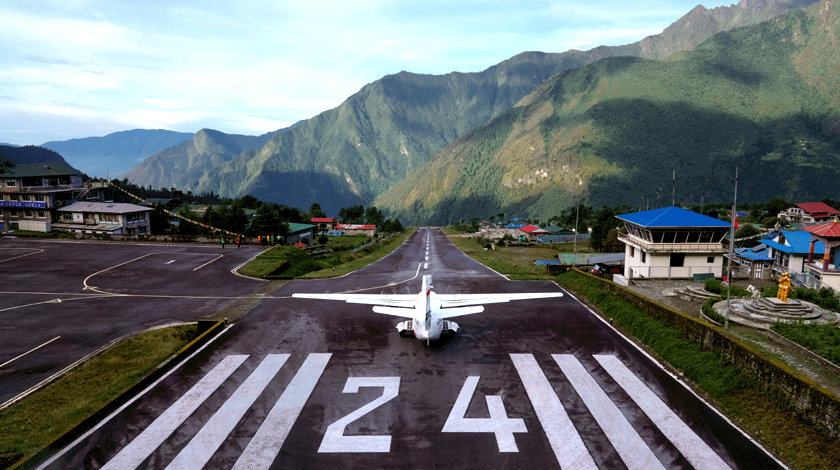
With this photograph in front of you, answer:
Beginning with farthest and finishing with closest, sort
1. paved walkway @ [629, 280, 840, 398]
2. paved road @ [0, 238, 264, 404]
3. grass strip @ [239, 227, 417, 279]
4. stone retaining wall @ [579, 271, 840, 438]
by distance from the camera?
grass strip @ [239, 227, 417, 279] → paved road @ [0, 238, 264, 404] → paved walkway @ [629, 280, 840, 398] → stone retaining wall @ [579, 271, 840, 438]

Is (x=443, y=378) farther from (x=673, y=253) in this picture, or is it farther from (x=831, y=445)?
(x=673, y=253)

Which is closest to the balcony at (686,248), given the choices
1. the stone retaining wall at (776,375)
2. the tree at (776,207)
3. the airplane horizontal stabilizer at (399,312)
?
the stone retaining wall at (776,375)

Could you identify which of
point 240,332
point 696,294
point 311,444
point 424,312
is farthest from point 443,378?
point 696,294

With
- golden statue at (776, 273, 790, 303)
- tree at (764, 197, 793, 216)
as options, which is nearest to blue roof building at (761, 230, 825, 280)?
golden statue at (776, 273, 790, 303)

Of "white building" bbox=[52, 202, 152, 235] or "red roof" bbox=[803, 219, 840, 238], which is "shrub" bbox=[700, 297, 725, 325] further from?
"white building" bbox=[52, 202, 152, 235]

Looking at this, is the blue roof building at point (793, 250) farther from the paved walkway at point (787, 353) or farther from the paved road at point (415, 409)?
the paved road at point (415, 409)

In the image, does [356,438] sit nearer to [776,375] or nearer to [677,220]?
[776,375]

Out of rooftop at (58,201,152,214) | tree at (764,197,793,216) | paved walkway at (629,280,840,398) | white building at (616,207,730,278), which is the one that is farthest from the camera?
tree at (764,197,793,216)
